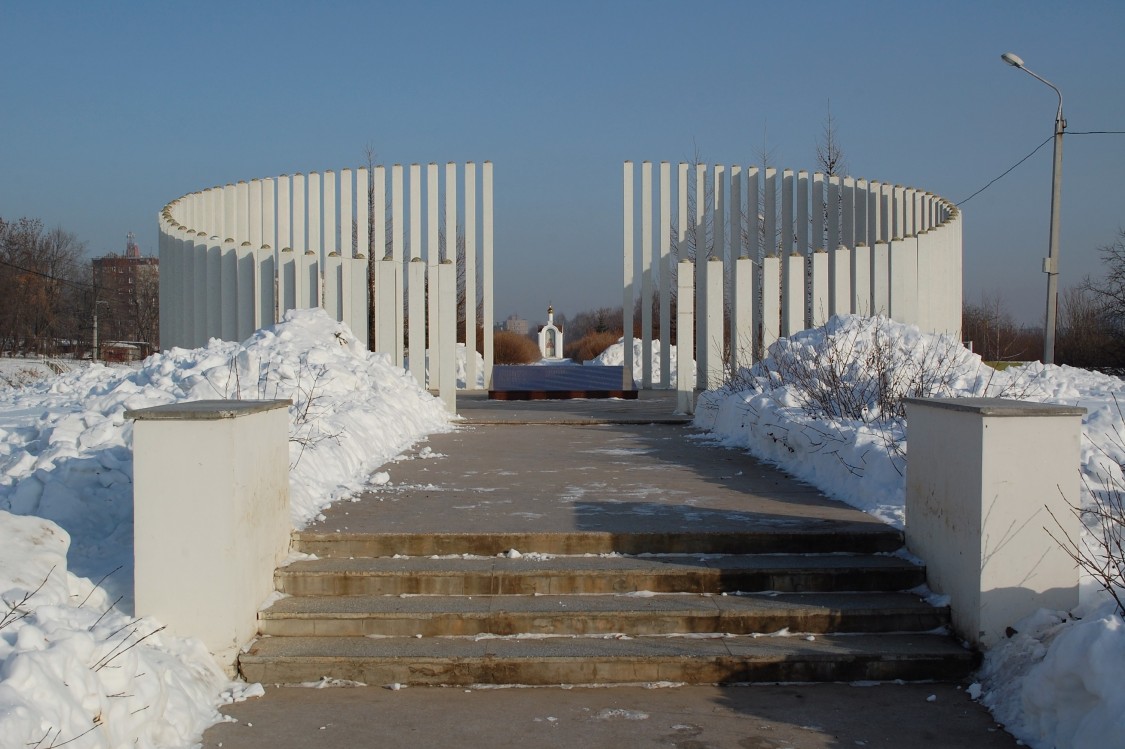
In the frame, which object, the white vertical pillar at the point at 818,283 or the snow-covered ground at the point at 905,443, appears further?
the white vertical pillar at the point at 818,283

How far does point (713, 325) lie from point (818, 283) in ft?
15.6

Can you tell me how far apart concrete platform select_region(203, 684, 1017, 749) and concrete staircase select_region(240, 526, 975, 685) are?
0.13m

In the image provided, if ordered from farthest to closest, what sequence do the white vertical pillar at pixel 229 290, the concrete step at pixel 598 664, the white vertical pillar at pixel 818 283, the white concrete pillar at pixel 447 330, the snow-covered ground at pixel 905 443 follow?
the white vertical pillar at pixel 229 290 < the white vertical pillar at pixel 818 283 < the white concrete pillar at pixel 447 330 < the concrete step at pixel 598 664 < the snow-covered ground at pixel 905 443

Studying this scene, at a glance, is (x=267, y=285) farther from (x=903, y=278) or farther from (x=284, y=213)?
(x=903, y=278)

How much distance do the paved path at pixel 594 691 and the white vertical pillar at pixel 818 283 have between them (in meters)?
6.12

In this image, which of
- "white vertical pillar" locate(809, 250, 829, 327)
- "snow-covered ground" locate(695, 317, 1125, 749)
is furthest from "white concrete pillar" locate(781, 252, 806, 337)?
"snow-covered ground" locate(695, 317, 1125, 749)

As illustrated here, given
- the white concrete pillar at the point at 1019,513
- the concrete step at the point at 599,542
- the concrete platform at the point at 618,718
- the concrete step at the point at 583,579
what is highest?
the white concrete pillar at the point at 1019,513

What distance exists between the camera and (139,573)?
5.40 meters

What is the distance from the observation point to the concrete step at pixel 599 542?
6.90 m

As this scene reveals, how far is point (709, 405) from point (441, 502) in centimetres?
728

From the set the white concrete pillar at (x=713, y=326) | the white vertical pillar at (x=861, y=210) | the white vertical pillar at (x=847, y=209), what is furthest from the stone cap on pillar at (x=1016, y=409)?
the white vertical pillar at (x=847, y=209)

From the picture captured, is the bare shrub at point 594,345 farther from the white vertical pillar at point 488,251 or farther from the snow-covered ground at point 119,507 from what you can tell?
the snow-covered ground at point 119,507

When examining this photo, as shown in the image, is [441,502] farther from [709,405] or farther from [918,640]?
[709,405]

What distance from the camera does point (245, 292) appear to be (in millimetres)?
21016
